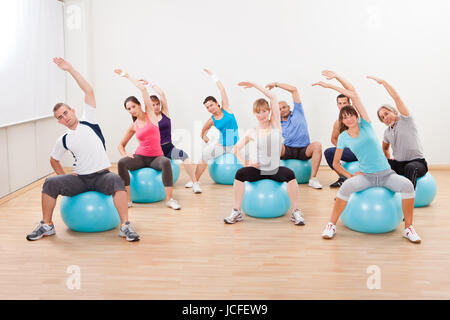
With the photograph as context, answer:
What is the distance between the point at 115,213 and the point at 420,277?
86.5 inches

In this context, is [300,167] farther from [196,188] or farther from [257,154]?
[257,154]

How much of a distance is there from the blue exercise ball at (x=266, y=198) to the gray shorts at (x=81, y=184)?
108 cm

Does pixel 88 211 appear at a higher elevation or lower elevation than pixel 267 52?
lower

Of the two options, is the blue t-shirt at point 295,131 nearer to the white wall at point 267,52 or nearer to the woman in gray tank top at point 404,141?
the white wall at point 267,52

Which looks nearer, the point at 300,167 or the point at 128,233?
the point at 128,233

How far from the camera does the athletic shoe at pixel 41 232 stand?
3664 mm

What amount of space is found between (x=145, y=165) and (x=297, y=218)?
1553 millimetres

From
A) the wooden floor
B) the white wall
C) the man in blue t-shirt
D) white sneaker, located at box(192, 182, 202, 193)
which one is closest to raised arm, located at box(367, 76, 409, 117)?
the wooden floor

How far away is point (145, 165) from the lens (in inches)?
184

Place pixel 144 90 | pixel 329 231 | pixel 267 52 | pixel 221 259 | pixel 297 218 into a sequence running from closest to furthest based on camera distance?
pixel 221 259 < pixel 329 231 < pixel 297 218 < pixel 144 90 < pixel 267 52

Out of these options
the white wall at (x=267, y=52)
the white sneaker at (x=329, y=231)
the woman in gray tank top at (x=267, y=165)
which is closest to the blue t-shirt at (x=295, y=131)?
the white wall at (x=267, y=52)

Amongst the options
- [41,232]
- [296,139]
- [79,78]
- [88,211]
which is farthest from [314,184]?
[41,232]

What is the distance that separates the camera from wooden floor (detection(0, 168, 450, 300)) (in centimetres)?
277

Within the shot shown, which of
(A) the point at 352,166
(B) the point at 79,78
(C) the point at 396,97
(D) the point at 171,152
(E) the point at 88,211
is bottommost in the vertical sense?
(E) the point at 88,211
